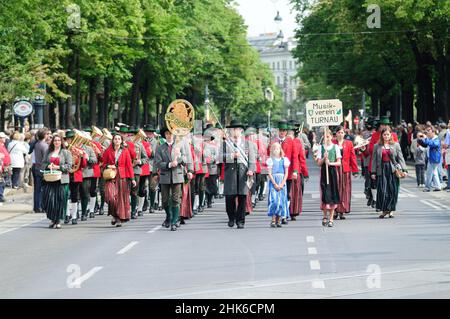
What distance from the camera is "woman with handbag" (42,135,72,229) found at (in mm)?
23500

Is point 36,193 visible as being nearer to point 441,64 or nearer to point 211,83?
point 441,64

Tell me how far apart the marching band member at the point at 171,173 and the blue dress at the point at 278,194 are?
1576 mm

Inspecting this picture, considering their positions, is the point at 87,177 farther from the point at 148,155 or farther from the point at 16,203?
the point at 16,203

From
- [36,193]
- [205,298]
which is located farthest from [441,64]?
[205,298]

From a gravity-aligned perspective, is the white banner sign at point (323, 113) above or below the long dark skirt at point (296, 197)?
above

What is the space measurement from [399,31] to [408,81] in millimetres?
12608

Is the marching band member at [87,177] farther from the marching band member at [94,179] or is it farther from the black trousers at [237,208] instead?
the black trousers at [237,208]

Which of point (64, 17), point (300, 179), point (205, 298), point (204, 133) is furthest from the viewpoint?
point (64, 17)

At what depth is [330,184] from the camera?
2309 centimetres

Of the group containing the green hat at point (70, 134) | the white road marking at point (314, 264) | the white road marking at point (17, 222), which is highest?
the green hat at point (70, 134)

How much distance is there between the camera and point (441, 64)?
54.1m

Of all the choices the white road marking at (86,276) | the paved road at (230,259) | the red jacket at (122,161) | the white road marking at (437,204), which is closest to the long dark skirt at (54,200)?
the paved road at (230,259)

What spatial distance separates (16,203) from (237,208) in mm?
10326

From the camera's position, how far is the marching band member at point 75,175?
24859 millimetres
